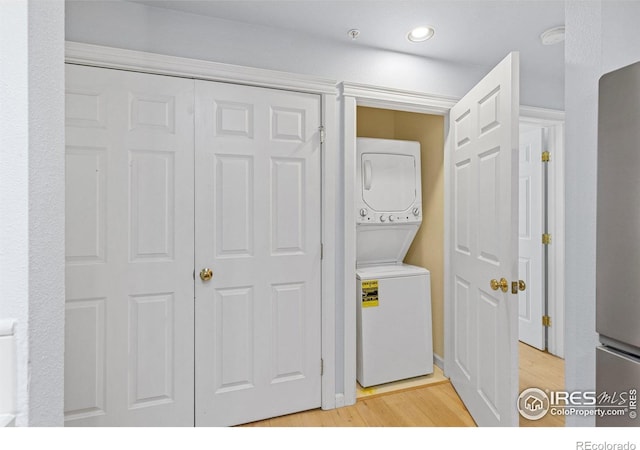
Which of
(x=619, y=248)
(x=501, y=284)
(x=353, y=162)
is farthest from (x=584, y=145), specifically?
(x=353, y=162)

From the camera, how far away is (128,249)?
5.59ft

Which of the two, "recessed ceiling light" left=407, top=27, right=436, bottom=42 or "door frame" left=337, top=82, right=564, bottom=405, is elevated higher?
→ "recessed ceiling light" left=407, top=27, right=436, bottom=42

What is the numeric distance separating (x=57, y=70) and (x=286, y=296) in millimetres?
1541

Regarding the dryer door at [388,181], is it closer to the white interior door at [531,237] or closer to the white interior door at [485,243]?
the white interior door at [485,243]

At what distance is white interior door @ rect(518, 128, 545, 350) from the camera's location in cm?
291

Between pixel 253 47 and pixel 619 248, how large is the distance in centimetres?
193

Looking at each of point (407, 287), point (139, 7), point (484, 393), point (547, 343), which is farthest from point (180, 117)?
point (547, 343)

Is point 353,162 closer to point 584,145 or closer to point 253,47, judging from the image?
point 253,47

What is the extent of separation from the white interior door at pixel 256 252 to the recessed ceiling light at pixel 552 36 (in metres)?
1.45

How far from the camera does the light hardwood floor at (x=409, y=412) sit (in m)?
1.92

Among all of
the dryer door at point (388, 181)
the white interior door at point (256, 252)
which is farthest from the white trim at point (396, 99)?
the dryer door at point (388, 181)

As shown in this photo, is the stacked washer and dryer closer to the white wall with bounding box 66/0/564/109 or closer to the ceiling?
the white wall with bounding box 66/0/564/109

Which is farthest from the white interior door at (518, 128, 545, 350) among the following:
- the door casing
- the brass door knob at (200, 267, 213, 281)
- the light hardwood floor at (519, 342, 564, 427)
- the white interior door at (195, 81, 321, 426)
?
the brass door knob at (200, 267, 213, 281)

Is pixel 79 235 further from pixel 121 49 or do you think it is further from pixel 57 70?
pixel 57 70
